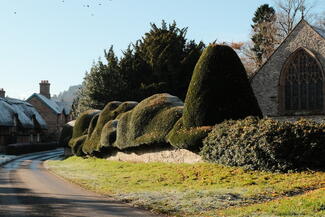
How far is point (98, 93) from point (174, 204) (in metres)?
35.1

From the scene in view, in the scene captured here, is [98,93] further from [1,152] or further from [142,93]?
[1,152]

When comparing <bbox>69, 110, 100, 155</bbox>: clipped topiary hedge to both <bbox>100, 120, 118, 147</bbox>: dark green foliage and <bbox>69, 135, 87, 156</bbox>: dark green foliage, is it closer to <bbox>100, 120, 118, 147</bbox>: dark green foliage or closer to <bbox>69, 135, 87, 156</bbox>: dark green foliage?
<bbox>69, 135, 87, 156</bbox>: dark green foliage

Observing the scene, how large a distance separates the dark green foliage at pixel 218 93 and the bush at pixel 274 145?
225 centimetres

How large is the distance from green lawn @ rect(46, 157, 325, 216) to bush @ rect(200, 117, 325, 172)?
0.48 m

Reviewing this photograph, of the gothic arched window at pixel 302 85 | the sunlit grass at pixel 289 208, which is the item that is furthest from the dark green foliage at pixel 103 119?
the sunlit grass at pixel 289 208

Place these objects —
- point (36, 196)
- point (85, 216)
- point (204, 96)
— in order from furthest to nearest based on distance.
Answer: point (204, 96) → point (36, 196) → point (85, 216)

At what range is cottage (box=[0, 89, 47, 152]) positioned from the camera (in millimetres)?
51469

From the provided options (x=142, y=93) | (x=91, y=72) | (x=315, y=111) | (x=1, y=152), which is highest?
(x=91, y=72)

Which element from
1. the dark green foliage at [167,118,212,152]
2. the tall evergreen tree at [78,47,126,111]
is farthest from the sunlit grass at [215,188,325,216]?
the tall evergreen tree at [78,47,126,111]

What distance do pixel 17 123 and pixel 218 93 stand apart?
4325cm

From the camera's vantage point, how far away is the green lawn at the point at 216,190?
9.64m

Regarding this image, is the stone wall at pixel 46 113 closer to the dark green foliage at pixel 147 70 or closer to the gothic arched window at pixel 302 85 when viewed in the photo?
the dark green foliage at pixel 147 70

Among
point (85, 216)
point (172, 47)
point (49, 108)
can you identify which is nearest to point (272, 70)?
point (172, 47)

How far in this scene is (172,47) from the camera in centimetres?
4362
